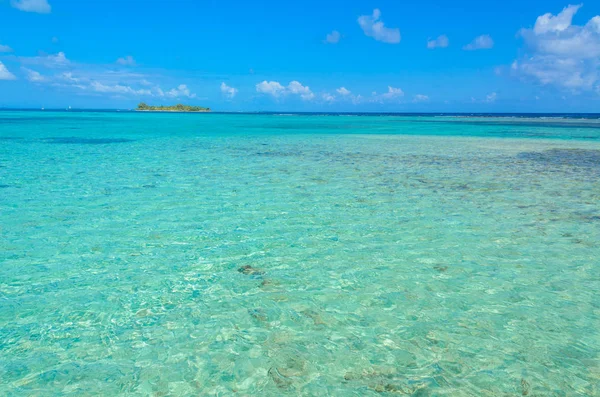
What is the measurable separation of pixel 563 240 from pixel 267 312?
6.38m

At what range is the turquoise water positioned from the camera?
427cm

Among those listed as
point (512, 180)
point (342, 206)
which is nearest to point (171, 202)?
point (342, 206)

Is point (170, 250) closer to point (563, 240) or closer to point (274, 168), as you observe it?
point (563, 240)

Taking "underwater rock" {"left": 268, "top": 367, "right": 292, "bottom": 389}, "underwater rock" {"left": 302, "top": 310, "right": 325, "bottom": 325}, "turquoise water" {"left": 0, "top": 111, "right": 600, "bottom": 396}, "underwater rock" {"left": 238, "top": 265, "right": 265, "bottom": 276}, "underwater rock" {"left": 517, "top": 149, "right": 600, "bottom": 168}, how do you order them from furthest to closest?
"underwater rock" {"left": 517, "top": 149, "right": 600, "bottom": 168} → "underwater rock" {"left": 238, "top": 265, "right": 265, "bottom": 276} → "underwater rock" {"left": 302, "top": 310, "right": 325, "bottom": 325} → "turquoise water" {"left": 0, "top": 111, "right": 600, "bottom": 396} → "underwater rock" {"left": 268, "top": 367, "right": 292, "bottom": 389}

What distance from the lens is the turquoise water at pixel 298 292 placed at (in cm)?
427

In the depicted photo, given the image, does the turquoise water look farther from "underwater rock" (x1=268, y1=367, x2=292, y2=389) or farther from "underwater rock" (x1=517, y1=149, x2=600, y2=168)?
"underwater rock" (x1=517, y1=149, x2=600, y2=168)

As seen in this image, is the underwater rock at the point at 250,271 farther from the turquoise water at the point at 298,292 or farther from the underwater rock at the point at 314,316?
the underwater rock at the point at 314,316

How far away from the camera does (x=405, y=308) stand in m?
5.63

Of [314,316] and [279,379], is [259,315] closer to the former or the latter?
[314,316]

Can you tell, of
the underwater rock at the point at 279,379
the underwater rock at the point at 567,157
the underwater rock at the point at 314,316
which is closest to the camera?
the underwater rock at the point at 279,379

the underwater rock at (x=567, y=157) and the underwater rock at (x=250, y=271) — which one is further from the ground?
the underwater rock at (x=250, y=271)

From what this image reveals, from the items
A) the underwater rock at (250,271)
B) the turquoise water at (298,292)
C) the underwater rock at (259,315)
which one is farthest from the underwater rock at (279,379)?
the underwater rock at (250,271)

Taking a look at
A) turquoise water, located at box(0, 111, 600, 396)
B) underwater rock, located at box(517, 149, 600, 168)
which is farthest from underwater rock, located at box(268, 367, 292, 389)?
underwater rock, located at box(517, 149, 600, 168)

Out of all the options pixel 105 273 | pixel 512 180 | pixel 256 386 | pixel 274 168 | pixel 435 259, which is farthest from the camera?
pixel 274 168
